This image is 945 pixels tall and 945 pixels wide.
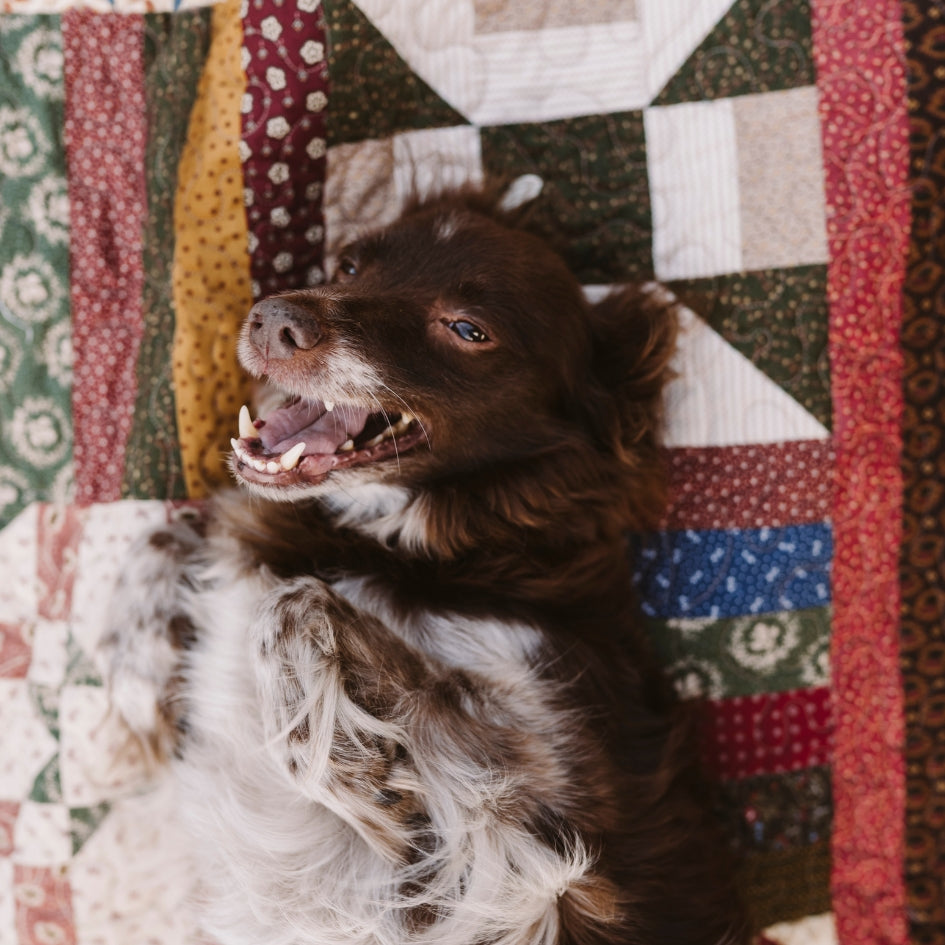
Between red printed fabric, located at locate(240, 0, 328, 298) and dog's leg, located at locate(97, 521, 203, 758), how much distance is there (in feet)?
2.96

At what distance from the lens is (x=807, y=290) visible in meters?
2.47

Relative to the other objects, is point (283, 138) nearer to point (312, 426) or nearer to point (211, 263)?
point (211, 263)

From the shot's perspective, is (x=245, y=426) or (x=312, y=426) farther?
(x=312, y=426)

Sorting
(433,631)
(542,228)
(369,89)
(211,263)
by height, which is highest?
(369,89)

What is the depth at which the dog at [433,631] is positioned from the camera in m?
1.85

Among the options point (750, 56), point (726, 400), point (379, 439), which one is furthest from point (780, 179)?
point (379, 439)

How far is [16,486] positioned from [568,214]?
198cm

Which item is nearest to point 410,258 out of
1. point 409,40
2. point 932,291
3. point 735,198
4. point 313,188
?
point 313,188

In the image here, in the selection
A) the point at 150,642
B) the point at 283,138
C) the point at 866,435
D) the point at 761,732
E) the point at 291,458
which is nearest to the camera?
the point at 291,458

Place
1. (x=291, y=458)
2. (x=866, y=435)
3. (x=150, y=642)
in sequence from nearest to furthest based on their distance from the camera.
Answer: (x=291, y=458), (x=150, y=642), (x=866, y=435)

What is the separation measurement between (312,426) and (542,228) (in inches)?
38.7

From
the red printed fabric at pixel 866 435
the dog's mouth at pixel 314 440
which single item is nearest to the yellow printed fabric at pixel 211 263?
the dog's mouth at pixel 314 440

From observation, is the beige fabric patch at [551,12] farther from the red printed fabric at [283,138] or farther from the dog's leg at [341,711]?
the dog's leg at [341,711]

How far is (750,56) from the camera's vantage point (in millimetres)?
2422
